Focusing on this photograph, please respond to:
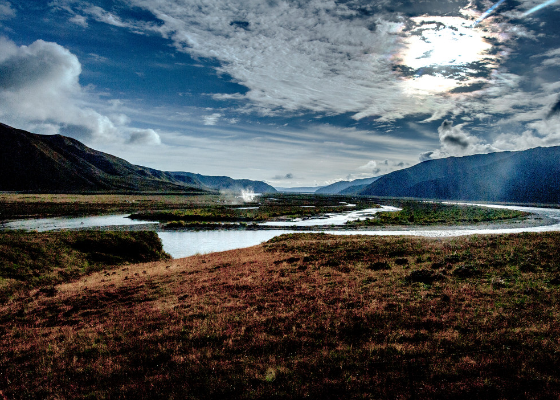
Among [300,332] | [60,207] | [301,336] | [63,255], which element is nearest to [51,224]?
[63,255]

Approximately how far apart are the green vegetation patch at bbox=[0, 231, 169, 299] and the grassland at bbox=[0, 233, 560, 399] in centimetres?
728

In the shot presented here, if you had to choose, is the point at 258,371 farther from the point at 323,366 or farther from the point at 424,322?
the point at 424,322

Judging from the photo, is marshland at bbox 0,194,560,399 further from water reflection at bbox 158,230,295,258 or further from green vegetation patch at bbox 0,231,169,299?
water reflection at bbox 158,230,295,258

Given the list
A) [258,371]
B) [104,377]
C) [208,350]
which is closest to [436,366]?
[258,371]

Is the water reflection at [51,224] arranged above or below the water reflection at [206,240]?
above

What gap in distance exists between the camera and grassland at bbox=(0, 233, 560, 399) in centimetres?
743

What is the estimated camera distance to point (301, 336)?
34.2ft

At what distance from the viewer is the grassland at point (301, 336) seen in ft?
24.4

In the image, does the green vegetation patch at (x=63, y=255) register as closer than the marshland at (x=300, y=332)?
No

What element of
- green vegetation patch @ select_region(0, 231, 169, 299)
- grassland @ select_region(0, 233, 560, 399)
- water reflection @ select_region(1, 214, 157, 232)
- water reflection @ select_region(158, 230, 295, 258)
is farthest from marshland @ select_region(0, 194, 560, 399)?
water reflection @ select_region(1, 214, 157, 232)

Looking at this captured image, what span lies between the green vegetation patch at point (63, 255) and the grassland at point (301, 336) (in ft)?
23.9

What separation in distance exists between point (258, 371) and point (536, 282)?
16494 mm

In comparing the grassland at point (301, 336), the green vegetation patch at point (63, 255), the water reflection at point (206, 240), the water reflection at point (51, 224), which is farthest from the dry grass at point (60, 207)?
the grassland at point (301, 336)

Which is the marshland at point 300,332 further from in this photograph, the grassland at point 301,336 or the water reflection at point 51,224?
the water reflection at point 51,224
